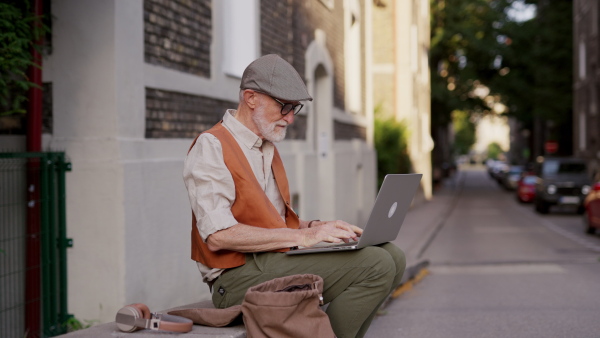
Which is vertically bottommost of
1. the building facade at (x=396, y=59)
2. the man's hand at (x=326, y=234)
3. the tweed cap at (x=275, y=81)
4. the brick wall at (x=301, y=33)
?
the man's hand at (x=326, y=234)

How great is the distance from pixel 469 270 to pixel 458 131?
397ft

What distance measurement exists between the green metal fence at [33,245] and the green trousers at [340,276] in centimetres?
244

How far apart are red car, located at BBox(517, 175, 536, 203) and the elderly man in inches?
1209

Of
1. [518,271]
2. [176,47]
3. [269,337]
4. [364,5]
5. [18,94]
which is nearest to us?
[269,337]

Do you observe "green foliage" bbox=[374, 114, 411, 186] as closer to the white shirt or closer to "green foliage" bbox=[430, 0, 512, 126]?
"green foliage" bbox=[430, 0, 512, 126]

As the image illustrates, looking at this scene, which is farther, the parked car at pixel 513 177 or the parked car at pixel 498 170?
the parked car at pixel 498 170

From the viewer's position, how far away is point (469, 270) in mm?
11727

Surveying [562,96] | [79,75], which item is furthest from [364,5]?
[562,96]

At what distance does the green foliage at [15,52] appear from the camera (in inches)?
205

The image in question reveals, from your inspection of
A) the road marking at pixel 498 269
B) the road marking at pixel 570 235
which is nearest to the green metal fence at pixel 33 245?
the road marking at pixel 498 269

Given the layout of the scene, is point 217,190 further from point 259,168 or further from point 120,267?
point 120,267

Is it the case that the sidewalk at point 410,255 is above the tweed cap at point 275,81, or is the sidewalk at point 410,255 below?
below

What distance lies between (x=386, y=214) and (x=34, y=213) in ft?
Result: 10.1

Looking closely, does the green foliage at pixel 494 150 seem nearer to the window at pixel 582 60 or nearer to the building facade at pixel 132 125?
the window at pixel 582 60
